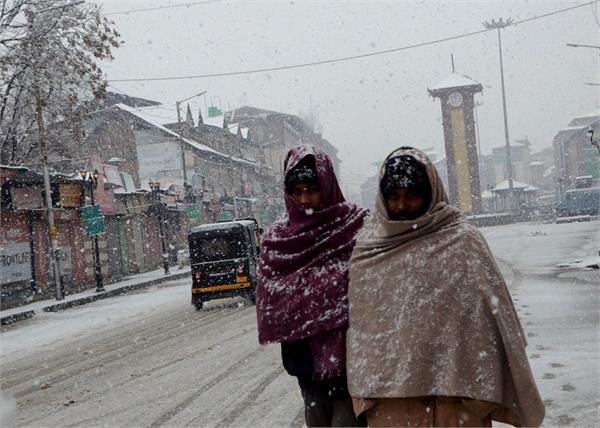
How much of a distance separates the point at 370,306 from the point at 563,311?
830 centimetres

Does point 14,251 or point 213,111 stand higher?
point 213,111

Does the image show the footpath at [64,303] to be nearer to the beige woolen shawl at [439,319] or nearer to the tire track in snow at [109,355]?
the tire track in snow at [109,355]

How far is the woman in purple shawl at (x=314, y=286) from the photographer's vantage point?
113 inches

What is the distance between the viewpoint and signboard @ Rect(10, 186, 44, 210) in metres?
23.6

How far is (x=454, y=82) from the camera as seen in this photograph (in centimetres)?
6000

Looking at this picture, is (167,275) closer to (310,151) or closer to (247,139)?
(310,151)

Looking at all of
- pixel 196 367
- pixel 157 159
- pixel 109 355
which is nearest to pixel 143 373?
pixel 196 367

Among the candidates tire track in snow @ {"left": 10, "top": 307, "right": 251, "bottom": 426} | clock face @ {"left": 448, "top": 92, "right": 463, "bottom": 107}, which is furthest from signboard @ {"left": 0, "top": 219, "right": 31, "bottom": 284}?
clock face @ {"left": 448, "top": 92, "right": 463, "bottom": 107}

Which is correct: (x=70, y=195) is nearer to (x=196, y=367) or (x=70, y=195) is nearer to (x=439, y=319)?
(x=196, y=367)

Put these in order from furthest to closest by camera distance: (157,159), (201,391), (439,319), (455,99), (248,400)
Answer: (455,99) → (157,159) → (201,391) → (248,400) → (439,319)

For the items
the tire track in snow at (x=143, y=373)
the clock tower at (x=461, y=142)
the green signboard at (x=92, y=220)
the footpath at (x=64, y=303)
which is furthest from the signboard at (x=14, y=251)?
the clock tower at (x=461, y=142)

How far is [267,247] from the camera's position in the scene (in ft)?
10.3

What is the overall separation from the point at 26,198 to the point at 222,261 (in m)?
11.9

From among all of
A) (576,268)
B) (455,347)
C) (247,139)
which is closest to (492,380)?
(455,347)
